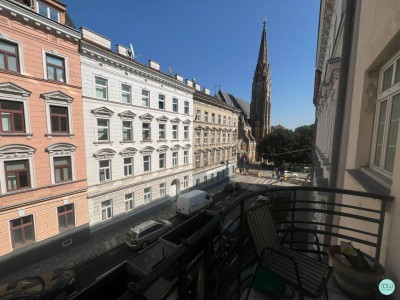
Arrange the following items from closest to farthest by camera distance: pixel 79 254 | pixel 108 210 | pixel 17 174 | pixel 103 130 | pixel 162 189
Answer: pixel 17 174, pixel 79 254, pixel 103 130, pixel 108 210, pixel 162 189

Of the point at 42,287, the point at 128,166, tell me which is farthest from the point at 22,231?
the point at 128,166

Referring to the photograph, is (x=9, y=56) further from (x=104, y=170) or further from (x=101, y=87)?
(x=104, y=170)

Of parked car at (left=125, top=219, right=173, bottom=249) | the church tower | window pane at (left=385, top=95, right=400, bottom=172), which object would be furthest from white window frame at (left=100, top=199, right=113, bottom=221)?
the church tower

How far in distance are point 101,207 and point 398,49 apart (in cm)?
1480

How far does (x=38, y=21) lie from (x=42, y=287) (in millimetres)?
11559

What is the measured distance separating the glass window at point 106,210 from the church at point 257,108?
3614cm

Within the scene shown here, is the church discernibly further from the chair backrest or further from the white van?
the chair backrest

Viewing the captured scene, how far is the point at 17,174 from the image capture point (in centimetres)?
905

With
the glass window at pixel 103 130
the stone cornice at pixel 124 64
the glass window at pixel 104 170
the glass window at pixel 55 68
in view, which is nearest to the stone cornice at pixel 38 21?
the stone cornice at pixel 124 64

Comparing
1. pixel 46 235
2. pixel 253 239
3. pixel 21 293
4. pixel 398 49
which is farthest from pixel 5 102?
pixel 398 49

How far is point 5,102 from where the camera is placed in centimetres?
853

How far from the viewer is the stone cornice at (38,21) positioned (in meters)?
8.16

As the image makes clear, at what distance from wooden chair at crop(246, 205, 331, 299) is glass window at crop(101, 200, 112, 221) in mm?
13045

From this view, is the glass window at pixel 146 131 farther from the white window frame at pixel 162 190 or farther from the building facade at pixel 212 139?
the building facade at pixel 212 139
